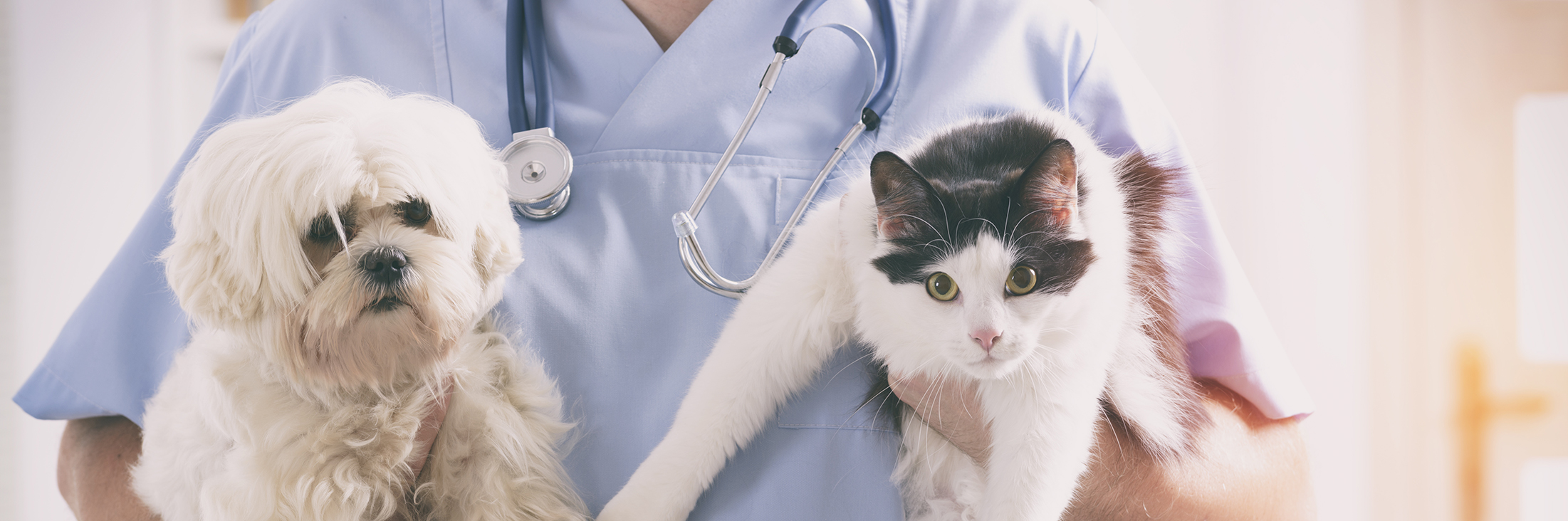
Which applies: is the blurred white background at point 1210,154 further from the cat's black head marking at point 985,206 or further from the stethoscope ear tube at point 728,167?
the cat's black head marking at point 985,206

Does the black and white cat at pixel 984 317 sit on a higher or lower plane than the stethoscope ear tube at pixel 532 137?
lower

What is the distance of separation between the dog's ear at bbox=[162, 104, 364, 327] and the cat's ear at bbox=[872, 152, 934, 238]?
523mm

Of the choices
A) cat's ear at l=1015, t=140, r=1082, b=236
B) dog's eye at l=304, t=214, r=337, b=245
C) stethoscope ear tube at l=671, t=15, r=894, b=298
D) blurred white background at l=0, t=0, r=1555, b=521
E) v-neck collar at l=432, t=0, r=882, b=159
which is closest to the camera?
cat's ear at l=1015, t=140, r=1082, b=236

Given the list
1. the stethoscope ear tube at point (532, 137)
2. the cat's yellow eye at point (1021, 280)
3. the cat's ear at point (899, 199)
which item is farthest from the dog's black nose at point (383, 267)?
the cat's yellow eye at point (1021, 280)

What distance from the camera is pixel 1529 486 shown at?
246 centimetres

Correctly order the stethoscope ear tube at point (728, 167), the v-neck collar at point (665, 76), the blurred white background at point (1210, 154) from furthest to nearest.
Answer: the blurred white background at point (1210, 154)
the v-neck collar at point (665, 76)
the stethoscope ear tube at point (728, 167)

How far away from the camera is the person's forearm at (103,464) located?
112 centimetres

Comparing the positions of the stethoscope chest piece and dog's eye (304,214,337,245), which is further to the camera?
the stethoscope chest piece

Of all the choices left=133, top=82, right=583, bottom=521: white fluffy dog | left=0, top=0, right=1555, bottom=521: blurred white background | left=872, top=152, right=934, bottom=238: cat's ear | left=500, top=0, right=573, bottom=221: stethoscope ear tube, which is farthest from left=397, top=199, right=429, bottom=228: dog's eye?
left=0, top=0, right=1555, bottom=521: blurred white background

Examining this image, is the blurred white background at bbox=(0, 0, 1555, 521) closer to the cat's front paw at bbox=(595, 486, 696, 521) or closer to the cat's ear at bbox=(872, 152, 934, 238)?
the cat's ear at bbox=(872, 152, 934, 238)

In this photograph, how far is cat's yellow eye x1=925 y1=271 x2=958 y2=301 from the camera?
30.9 inches

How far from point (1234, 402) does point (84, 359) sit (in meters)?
1.55

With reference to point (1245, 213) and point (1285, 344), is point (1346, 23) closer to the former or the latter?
point (1245, 213)

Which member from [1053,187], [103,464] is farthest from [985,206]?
[103,464]
